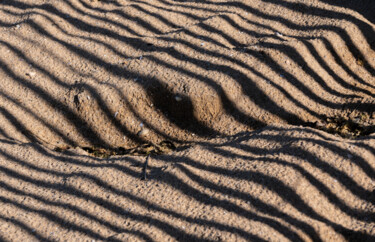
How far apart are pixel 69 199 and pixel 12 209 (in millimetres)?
459

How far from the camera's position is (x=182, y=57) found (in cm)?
423

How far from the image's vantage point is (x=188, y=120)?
4.05 metres

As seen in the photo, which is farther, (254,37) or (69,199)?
(254,37)

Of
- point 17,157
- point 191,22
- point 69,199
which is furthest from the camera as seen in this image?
point 191,22

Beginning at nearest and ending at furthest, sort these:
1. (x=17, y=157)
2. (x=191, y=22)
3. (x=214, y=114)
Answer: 1. (x=17, y=157)
2. (x=214, y=114)
3. (x=191, y=22)

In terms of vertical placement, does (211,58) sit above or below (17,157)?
above

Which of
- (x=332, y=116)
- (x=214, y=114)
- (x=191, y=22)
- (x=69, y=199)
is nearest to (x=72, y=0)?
(x=191, y=22)

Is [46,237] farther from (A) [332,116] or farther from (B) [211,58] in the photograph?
(A) [332,116]

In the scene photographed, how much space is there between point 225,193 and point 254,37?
80.9 inches

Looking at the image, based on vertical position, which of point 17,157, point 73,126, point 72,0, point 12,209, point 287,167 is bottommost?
point 12,209

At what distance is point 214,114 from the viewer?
400cm

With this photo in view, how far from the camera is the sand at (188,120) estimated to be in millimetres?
2904

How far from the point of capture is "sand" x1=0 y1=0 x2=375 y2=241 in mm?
2904

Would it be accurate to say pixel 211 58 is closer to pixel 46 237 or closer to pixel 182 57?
pixel 182 57
